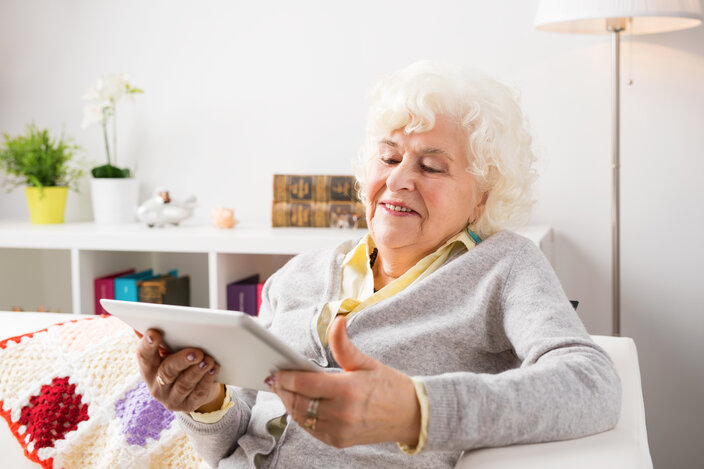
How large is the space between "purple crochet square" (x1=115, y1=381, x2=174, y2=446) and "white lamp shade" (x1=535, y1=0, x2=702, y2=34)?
4.61 ft

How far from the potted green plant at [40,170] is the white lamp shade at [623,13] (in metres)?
1.64

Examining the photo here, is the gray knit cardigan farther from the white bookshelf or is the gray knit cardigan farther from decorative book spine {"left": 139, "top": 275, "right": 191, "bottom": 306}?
decorative book spine {"left": 139, "top": 275, "right": 191, "bottom": 306}

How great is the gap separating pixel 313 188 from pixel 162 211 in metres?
0.49

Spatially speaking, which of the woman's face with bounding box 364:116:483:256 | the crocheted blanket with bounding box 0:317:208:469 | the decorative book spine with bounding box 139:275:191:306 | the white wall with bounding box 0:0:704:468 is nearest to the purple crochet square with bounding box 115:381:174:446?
the crocheted blanket with bounding box 0:317:208:469

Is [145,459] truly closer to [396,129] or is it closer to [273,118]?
[396,129]

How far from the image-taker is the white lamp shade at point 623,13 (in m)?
2.02

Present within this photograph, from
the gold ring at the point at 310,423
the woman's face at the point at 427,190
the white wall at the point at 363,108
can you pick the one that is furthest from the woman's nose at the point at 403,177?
the white wall at the point at 363,108

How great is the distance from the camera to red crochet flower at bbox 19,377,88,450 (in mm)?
1399

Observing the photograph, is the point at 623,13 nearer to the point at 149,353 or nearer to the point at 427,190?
the point at 427,190

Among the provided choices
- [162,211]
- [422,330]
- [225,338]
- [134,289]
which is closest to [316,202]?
[162,211]

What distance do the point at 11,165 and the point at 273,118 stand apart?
923 millimetres

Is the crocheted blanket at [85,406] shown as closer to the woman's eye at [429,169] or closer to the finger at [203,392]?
the finger at [203,392]

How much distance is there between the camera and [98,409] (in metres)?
→ 1.42

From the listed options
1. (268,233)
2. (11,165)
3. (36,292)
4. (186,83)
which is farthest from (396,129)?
(36,292)
